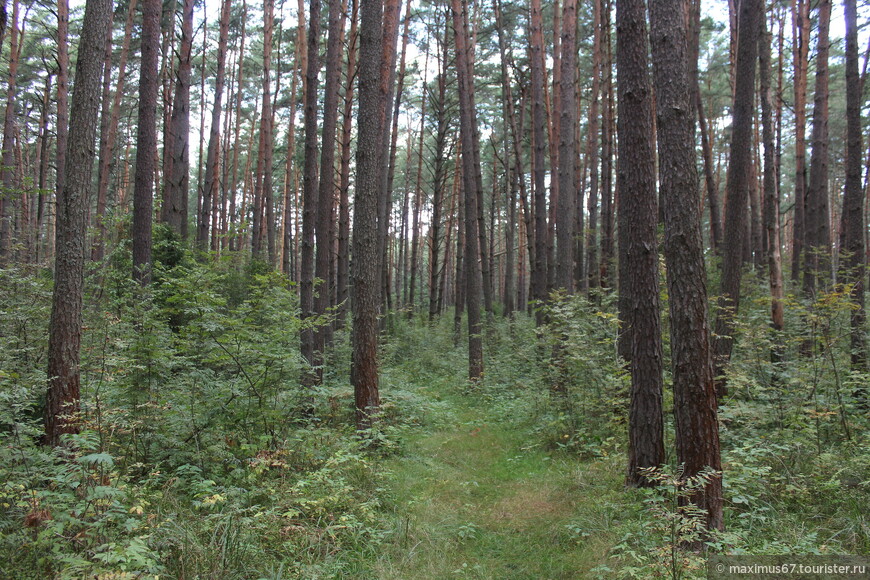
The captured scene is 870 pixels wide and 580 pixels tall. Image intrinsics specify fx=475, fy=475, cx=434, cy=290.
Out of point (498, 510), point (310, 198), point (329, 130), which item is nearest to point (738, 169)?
point (498, 510)

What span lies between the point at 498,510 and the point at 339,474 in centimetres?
178

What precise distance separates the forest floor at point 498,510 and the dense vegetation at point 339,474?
26mm

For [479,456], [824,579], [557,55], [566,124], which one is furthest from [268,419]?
[557,55]

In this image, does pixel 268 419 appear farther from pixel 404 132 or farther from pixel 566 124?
pixel 404 132

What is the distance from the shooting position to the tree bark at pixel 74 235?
16.4 ft

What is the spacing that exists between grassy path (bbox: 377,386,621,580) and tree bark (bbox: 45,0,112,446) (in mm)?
3697

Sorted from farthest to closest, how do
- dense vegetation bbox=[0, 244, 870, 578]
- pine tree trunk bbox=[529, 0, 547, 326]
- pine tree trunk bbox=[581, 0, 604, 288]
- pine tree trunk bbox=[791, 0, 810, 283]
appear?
1. pine tree trunk bbox=[581, 0, 604, 288]
2. pine tree trunk bbox=[791, 0, 810, 283]
3. pine tree trunk bbox=[529, 0, 547, 326]
4. dense vegetation bbox=[0, 244, 870, 578]

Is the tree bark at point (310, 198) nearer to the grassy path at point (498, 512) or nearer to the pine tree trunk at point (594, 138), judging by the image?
the grassy path at point (498, 512)

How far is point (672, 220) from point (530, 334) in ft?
29.1

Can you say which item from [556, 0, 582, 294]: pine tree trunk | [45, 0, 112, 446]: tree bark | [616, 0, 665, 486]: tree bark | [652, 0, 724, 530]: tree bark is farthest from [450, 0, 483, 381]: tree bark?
[45, 0, 112, 446]: tree bark

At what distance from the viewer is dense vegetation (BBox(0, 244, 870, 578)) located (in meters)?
3.31

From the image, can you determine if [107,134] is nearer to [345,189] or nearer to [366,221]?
[345,189]

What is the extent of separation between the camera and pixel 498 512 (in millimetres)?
5152

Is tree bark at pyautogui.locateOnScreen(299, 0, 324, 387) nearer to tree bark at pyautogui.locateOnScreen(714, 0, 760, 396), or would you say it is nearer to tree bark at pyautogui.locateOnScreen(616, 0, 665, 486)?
tree bark at pyautogui.locateOnScreen(616, 0, 665, 486)
